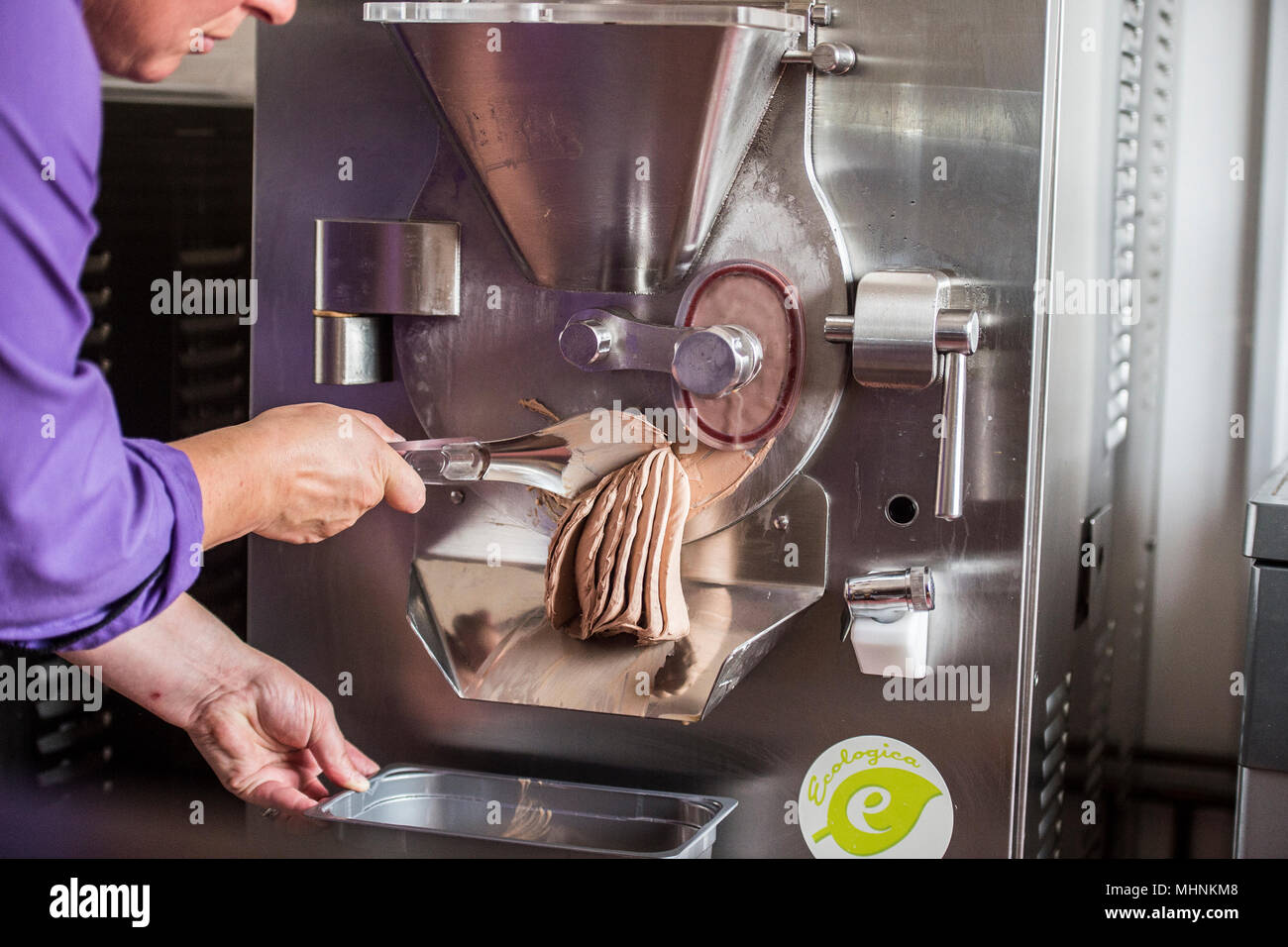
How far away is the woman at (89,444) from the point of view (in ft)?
2.90

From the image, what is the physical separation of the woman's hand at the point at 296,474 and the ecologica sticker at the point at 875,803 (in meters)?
0.46

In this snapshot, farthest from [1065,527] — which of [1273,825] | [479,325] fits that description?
[479,325]

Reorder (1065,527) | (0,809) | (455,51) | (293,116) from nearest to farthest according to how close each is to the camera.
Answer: (455,51), (1065,527), (293,116), (0,809)

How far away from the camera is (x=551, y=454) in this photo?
121 centimetres

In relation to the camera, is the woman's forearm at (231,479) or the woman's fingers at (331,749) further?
the woman's fingers at (331,749)

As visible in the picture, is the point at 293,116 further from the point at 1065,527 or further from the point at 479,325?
the point at 1065,527

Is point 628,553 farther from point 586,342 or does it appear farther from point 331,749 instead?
point 331,749

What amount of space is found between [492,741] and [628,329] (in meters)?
0.46
